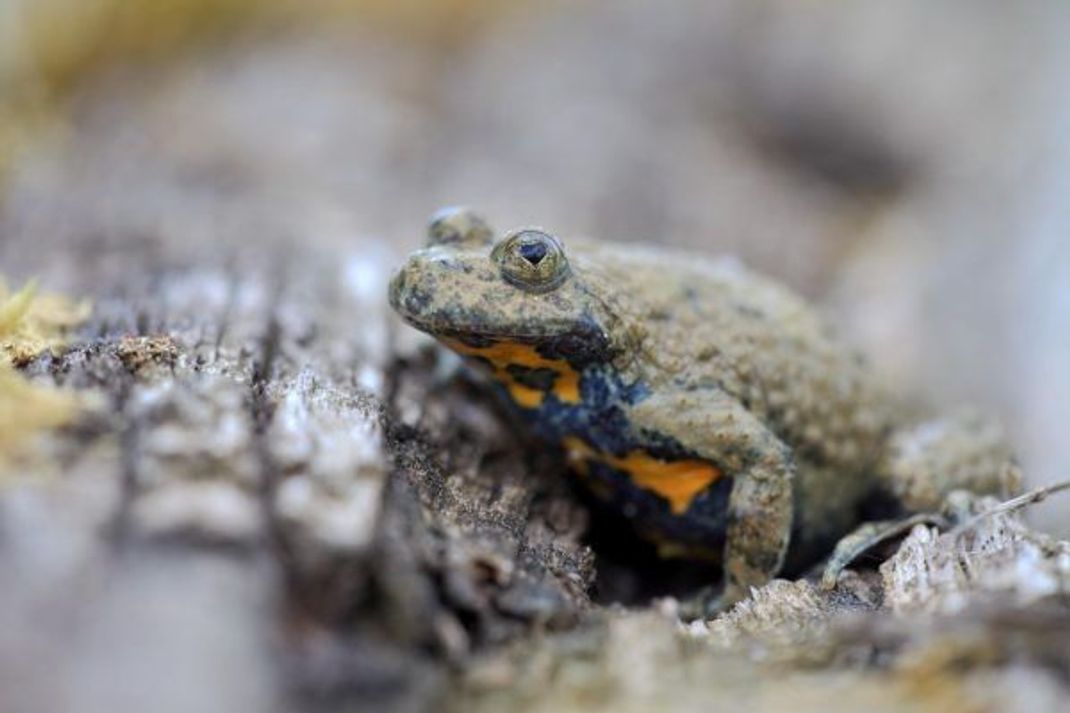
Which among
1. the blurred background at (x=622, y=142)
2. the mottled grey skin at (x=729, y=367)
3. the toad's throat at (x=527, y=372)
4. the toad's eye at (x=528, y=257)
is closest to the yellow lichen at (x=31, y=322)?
the blurred background at (x=622, y=142)

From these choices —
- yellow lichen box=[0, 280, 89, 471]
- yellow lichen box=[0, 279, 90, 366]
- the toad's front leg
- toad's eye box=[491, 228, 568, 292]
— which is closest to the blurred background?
yellow lichen box=[0, 279, 90, 366]

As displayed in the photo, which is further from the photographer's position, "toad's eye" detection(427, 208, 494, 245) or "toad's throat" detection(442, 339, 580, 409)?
"toad's eye" detection(427, 208, 494, 245)

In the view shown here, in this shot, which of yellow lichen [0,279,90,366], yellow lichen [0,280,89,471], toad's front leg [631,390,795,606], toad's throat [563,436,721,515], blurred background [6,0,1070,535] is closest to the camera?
yellow lichen [0,280,89,471]

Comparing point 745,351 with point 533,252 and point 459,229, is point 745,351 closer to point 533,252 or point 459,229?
point 533,252

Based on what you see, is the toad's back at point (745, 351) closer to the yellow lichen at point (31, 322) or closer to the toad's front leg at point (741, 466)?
the toad's front leg at point (741, 466)

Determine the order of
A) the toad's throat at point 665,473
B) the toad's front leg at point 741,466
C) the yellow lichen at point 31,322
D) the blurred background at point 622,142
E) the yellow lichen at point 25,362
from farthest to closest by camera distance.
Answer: the blurred background at point 622,142
the toad's throat at point 665,473
the toad's front leg at point 741,466
the yellow lichen at point 31,322
the yellow lichen at point 25,362

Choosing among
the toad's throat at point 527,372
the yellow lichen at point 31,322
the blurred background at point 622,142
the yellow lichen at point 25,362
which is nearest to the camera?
the yellow lichen at point 25,362

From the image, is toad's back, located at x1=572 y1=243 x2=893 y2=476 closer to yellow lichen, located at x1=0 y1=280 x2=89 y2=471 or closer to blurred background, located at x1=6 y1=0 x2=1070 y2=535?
blurred background, located at x1=6 y1=0 x2=1070 y2=535
